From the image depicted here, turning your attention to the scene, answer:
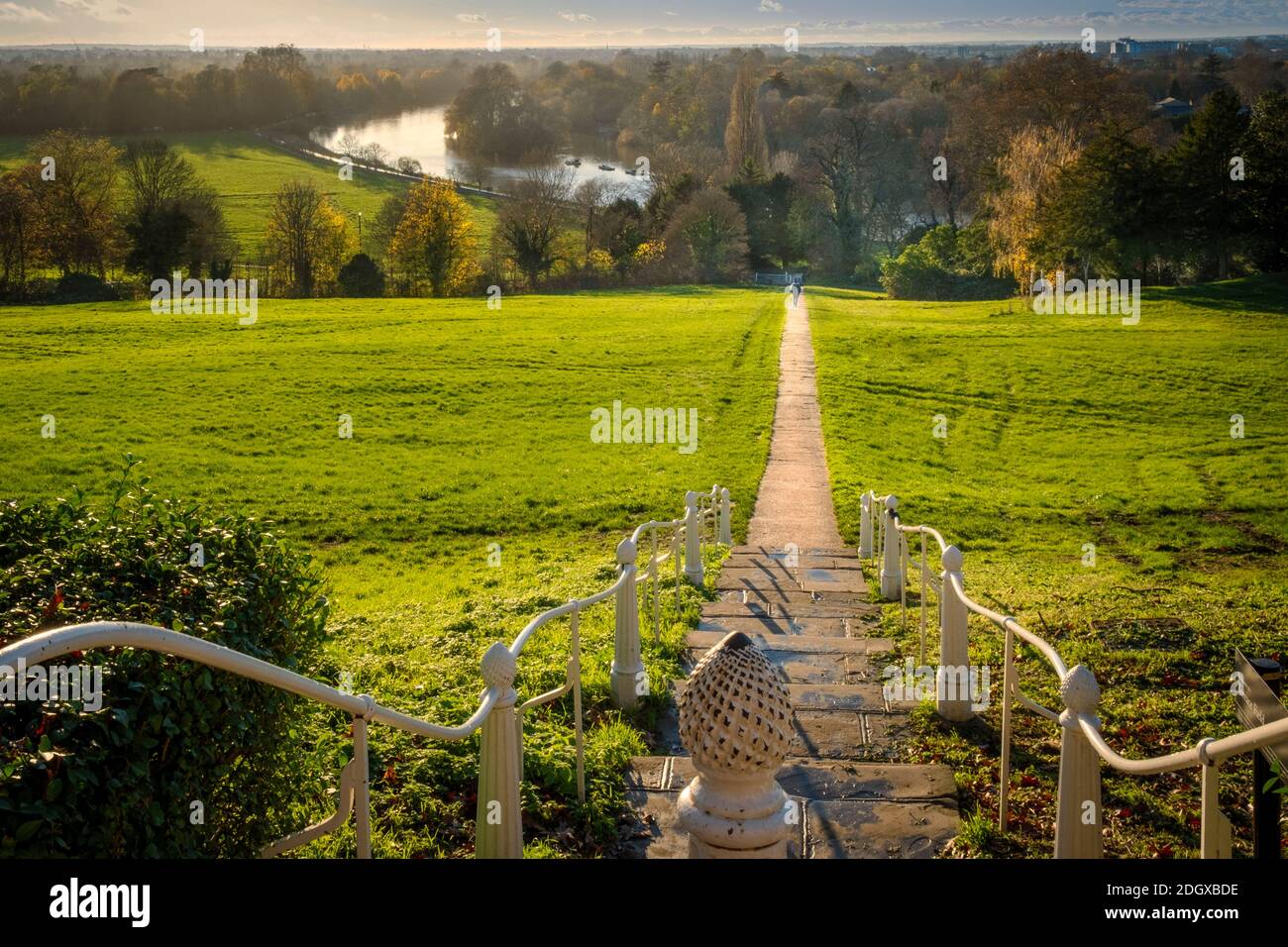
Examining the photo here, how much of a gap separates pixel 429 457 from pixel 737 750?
70.2 ft

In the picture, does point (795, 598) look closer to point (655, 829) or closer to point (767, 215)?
point (655, 829)

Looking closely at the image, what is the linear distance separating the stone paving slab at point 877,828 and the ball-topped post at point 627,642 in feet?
6.88

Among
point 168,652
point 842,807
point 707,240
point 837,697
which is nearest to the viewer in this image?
point 168,652

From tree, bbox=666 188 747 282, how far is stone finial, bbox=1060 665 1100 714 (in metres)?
60.6

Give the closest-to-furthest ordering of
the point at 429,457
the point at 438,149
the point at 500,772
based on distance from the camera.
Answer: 1. the point at 500,772
2. the point at 429,457
3. the point at 438,149

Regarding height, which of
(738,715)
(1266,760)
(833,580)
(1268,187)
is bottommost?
(833,580)

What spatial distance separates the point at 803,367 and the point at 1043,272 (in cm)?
2113

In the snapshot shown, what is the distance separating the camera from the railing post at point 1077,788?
427 cm

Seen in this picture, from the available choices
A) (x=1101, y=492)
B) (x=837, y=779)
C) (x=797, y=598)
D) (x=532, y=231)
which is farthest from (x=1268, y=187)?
(x=837, y=779)

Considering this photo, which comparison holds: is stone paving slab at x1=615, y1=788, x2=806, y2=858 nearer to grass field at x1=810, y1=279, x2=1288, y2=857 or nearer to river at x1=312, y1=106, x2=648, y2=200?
grass field at x1=810, y1=279, x2=1288, y2=857

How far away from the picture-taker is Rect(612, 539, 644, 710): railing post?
24.8 ft

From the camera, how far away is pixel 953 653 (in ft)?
23.5
